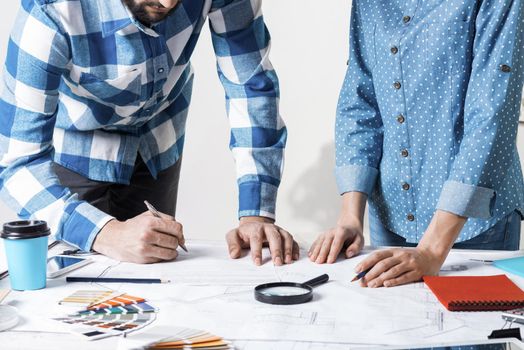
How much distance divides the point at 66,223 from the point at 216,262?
1.06ft

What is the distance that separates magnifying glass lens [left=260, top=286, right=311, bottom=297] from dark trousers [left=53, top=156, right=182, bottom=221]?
68cm

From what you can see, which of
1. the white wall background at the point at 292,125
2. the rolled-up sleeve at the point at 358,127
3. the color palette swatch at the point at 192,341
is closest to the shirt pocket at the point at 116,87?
the rolled-up sleeve at the point at 358,127

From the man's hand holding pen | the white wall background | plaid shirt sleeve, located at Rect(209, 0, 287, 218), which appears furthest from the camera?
the white wall background

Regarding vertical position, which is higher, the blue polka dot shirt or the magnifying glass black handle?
the blue polka dot shirt

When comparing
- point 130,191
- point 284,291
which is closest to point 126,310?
point 284,291

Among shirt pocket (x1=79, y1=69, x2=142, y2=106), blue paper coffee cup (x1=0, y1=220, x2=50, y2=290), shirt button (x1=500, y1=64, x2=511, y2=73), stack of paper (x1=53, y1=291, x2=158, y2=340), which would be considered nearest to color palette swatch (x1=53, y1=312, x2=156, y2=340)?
stack of paper (x1=53, y1=291, x2=158, y2=340)

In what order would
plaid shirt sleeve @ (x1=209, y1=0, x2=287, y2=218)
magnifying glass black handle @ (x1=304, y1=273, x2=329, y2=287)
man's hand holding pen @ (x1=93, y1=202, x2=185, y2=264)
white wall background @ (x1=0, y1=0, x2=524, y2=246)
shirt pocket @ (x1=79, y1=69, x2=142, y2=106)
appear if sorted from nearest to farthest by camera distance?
magnifying glass black handle @ (x1=304, y1=273, x2=329, y2=287), man's hand holding pen @ (x1=93, y1=202, x2=185, y2=264), shirt pocket @ (x1=79, y1=69, x2=142, y2=106), plaid shirt sleeve @ (x1=209, y1=0, x2=287, y2=218), white wall background @ (x1=0, y1=0, x2=524, y2=246)

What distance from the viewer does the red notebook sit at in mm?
1141

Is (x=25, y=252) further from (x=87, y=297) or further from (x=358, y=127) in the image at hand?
(x=358, y=127)

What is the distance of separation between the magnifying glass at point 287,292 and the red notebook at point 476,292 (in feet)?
0.67

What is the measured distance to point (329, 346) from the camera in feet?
3.23

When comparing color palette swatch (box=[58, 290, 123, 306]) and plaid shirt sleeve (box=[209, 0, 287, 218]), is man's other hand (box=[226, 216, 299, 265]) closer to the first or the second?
plaid shirt sleeve (box=[209, 0, 287, 218])

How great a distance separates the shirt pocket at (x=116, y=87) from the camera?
1.54 m

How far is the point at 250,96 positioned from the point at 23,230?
731mm
